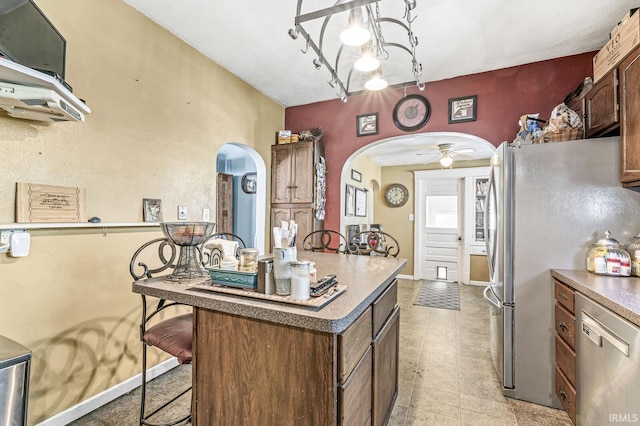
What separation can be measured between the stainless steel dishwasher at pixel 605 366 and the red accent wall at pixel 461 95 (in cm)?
196

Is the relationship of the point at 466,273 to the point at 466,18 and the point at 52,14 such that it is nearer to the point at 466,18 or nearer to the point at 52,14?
the point at 466,18

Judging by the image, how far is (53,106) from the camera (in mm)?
1462

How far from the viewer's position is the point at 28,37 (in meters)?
1.44

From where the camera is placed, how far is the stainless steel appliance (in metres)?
1.15

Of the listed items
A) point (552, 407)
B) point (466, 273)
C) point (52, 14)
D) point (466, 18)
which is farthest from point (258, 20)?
point (466, 273)

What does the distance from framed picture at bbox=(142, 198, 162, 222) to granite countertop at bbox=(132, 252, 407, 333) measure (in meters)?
0.98

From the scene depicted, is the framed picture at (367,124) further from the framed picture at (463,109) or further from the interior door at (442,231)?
the interior door at (442,231)

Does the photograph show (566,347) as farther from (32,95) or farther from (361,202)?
(361,202)

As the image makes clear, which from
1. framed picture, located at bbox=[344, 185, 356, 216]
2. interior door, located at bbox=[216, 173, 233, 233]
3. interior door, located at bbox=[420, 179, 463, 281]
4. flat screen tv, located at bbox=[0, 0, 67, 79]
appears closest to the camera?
flat screen tv, located at bbox=[0, 0, 67, 79]

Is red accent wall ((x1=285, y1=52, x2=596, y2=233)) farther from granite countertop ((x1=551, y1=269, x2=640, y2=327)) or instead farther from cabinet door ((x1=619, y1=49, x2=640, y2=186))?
granite countertop ((x1=551, y1=269, x2=640, y2=327))

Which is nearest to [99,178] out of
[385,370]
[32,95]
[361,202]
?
[32,95]

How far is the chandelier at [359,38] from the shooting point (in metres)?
1.45

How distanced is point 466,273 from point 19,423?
608 cm

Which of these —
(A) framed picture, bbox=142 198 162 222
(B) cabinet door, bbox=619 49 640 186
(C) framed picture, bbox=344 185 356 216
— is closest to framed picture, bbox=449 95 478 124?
(B) cabinet door, bbox=619 49 640 186
